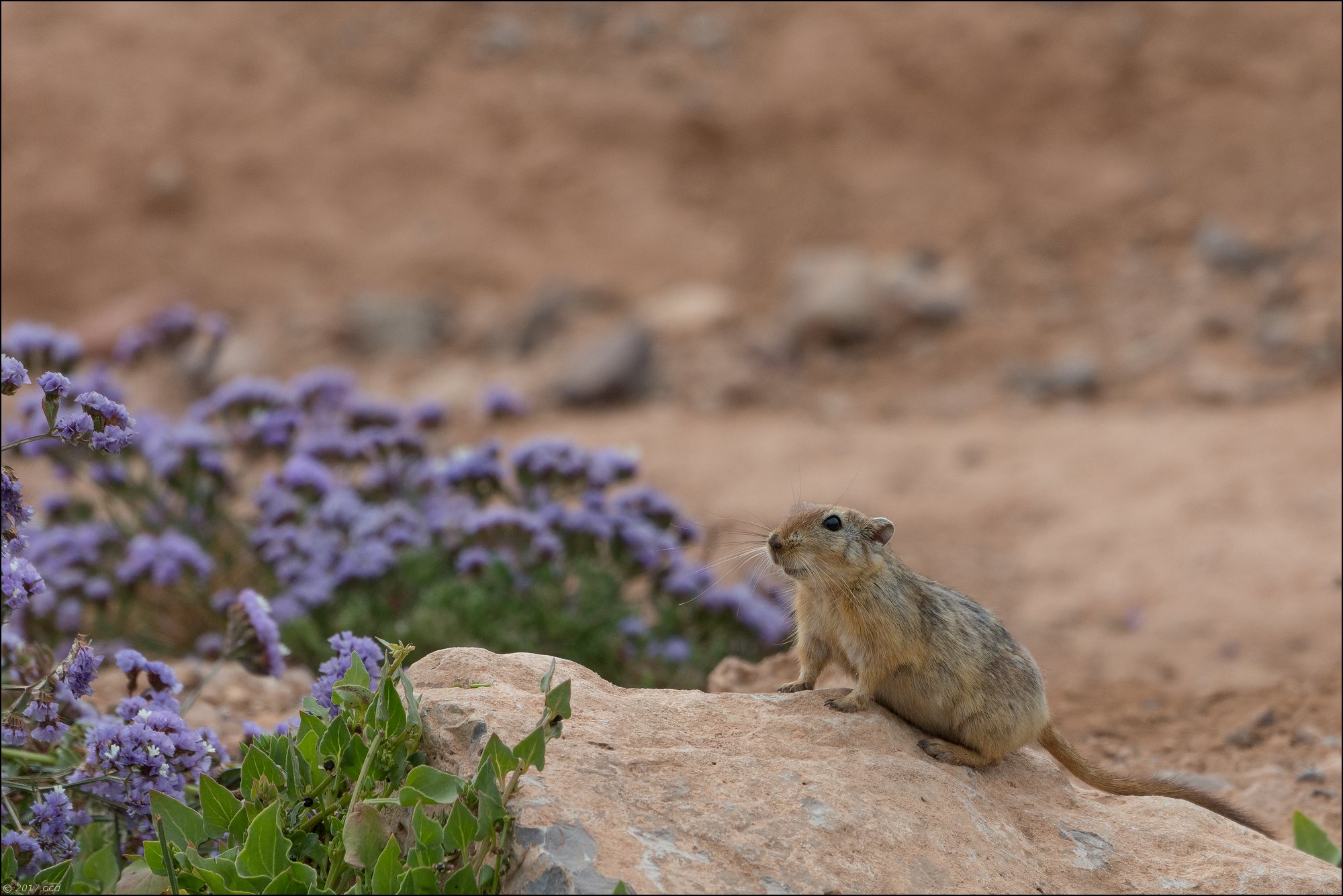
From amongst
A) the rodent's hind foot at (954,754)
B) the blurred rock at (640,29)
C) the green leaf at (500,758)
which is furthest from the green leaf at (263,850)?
the blurred rock at (640,29)

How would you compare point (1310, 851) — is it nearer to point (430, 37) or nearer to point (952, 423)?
point (952, 423)

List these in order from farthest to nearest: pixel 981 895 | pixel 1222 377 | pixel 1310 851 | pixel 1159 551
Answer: pixel 1222 377, pixel 1159 551, pixel 1310 851, pixel 981 895

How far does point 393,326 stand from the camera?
48.5 ft

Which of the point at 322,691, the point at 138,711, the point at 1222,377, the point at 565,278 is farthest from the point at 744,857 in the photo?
the point at 565,278

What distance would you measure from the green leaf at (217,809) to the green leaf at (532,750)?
33.2 inches

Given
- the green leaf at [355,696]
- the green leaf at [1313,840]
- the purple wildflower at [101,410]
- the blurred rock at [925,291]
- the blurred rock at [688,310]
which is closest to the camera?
the green leaf at [355,696]

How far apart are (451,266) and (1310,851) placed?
515 inches

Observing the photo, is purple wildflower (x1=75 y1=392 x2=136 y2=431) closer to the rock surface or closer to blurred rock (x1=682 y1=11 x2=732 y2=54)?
the rock surface

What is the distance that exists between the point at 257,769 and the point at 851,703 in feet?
4.81

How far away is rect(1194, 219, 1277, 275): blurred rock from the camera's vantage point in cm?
1389

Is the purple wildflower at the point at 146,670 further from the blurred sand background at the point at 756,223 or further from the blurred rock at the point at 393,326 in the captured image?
the blurred rock at the point at 393,326

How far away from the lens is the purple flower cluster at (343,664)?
3457 mm

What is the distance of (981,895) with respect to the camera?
8.94 feet

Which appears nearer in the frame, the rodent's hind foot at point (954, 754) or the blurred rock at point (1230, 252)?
the rodent's hind foot at point (954, 754)
